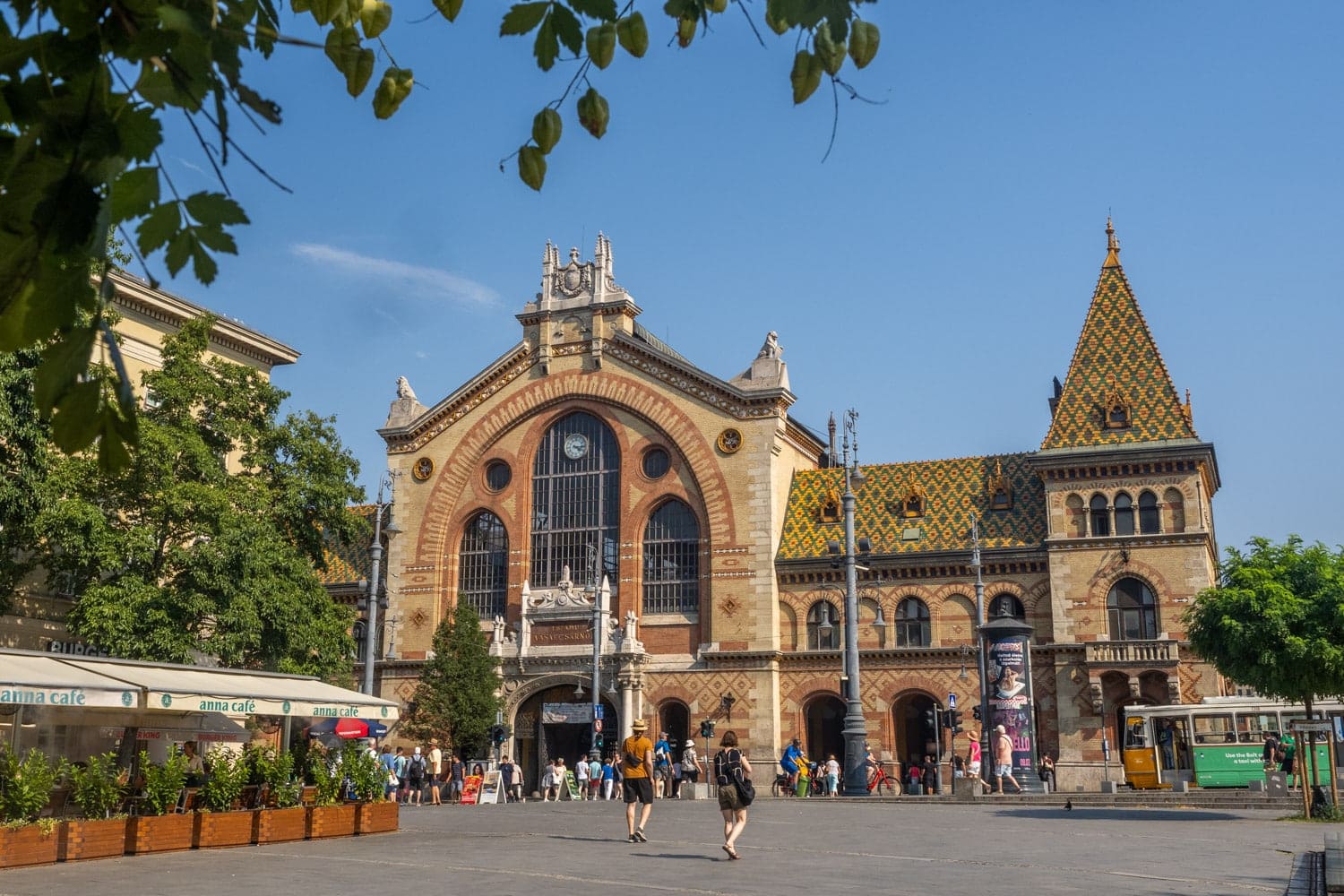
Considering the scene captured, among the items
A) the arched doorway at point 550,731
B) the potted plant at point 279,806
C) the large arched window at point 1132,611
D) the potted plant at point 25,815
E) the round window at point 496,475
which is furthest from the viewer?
the round window at point 496,475

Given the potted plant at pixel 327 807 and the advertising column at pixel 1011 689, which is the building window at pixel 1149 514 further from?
the potted plant at pixel 327 807

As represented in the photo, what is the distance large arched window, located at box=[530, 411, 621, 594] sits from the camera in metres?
49.3

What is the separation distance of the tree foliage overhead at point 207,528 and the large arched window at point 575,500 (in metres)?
17.1

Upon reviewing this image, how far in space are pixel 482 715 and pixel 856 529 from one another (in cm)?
1489

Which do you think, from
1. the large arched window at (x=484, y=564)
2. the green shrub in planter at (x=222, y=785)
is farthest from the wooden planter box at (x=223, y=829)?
the large arched window at (x=484, y=564)

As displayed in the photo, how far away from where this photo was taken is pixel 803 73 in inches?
155

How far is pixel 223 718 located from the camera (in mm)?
26797

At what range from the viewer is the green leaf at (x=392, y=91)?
4098 mm

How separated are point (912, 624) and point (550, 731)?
537 inches

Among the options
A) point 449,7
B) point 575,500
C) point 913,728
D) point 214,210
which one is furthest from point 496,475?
point 214,210

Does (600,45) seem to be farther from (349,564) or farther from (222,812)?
(349,564)

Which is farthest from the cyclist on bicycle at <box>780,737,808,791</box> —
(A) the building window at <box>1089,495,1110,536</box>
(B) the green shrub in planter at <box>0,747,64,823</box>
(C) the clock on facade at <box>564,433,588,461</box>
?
(B) the green shrub in planter at <box>0,747,64,823</box>

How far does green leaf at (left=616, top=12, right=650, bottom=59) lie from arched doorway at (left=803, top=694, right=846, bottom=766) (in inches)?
1741

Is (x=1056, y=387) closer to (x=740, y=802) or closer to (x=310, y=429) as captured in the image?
(x=310, y=429)
